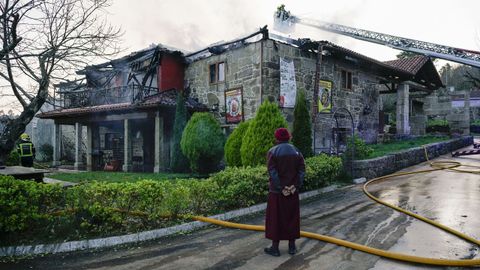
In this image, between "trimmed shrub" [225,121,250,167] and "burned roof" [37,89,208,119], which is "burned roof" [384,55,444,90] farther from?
"trimmed shrub" [225,121,250,167]

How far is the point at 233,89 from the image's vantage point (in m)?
13.9

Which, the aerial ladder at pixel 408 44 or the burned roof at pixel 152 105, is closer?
the burned roof at pixel 152 105

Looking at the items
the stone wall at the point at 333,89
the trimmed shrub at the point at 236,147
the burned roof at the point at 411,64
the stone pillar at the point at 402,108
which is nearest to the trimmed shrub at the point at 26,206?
the trimmed shrub at the point at 236,147

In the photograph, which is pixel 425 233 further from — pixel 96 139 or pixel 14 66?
pixel 96 139

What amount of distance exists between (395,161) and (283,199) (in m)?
10.0

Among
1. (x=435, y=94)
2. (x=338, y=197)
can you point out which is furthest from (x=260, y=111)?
(x=435, y=94)

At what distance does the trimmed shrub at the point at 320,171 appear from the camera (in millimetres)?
9016

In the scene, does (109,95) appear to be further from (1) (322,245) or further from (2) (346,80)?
(1) (322,245)

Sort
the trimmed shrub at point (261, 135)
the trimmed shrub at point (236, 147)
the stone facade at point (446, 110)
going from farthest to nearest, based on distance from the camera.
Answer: the stone facade at point (446, 110)
the trimmed shrub at point (236, 147)
the trimmed shrub at point (261, 135)

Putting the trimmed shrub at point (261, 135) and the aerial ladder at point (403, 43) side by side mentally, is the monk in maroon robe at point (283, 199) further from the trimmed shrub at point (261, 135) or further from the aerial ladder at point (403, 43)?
the aerial ladder at point (403, 43)

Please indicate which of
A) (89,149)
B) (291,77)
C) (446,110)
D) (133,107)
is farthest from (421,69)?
(89,149)

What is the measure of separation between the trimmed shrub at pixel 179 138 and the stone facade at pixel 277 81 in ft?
5.94

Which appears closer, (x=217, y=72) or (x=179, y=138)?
(x=179, y=138)

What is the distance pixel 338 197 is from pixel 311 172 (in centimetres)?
100
